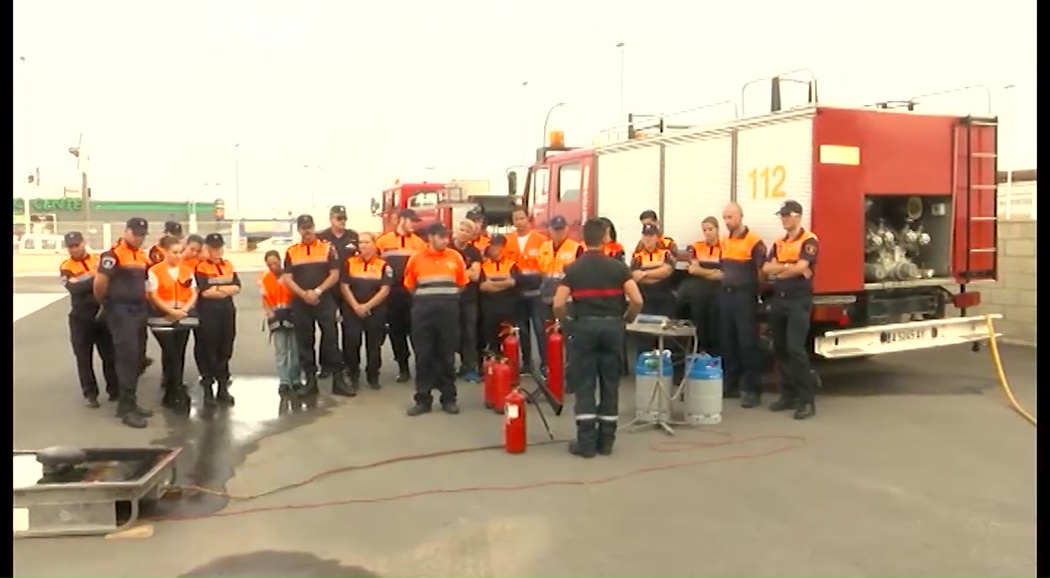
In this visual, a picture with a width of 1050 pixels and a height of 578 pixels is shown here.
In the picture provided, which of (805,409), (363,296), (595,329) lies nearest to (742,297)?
(805,409)

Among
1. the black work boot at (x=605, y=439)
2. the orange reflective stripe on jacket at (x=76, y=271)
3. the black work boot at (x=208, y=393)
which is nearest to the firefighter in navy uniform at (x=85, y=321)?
the orange reflective stripe on jacket at (x=76, y=271)

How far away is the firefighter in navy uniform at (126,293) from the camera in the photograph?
24.7 ft

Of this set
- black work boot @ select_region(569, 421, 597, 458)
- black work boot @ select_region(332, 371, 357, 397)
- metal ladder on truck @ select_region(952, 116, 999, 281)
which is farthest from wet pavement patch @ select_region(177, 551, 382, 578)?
metal ladder on truck @ select_region(952, 116, 999, 281)

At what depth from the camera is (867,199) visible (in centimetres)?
899

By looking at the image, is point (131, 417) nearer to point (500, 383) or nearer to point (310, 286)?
point (310, 286)

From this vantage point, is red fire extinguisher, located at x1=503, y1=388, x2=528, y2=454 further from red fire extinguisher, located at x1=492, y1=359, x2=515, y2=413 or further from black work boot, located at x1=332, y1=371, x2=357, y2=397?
black work boot, located at x1=332, y1=371, x2=357, y2=397

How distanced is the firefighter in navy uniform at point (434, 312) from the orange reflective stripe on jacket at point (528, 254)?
155cm

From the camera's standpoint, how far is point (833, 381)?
31.3 feet

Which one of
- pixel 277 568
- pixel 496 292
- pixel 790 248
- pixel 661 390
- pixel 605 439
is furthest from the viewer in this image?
pixel 496 292

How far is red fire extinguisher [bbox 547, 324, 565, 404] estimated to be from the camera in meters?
8.37

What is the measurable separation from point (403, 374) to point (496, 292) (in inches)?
53.6

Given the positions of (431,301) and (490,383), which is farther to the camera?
(490,383)

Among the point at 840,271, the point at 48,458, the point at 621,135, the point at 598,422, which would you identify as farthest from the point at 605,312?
the point at 621,135

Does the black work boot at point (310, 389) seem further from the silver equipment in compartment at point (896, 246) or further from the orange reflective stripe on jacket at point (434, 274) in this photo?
the silver equipment in compartment at point (896, 246)
